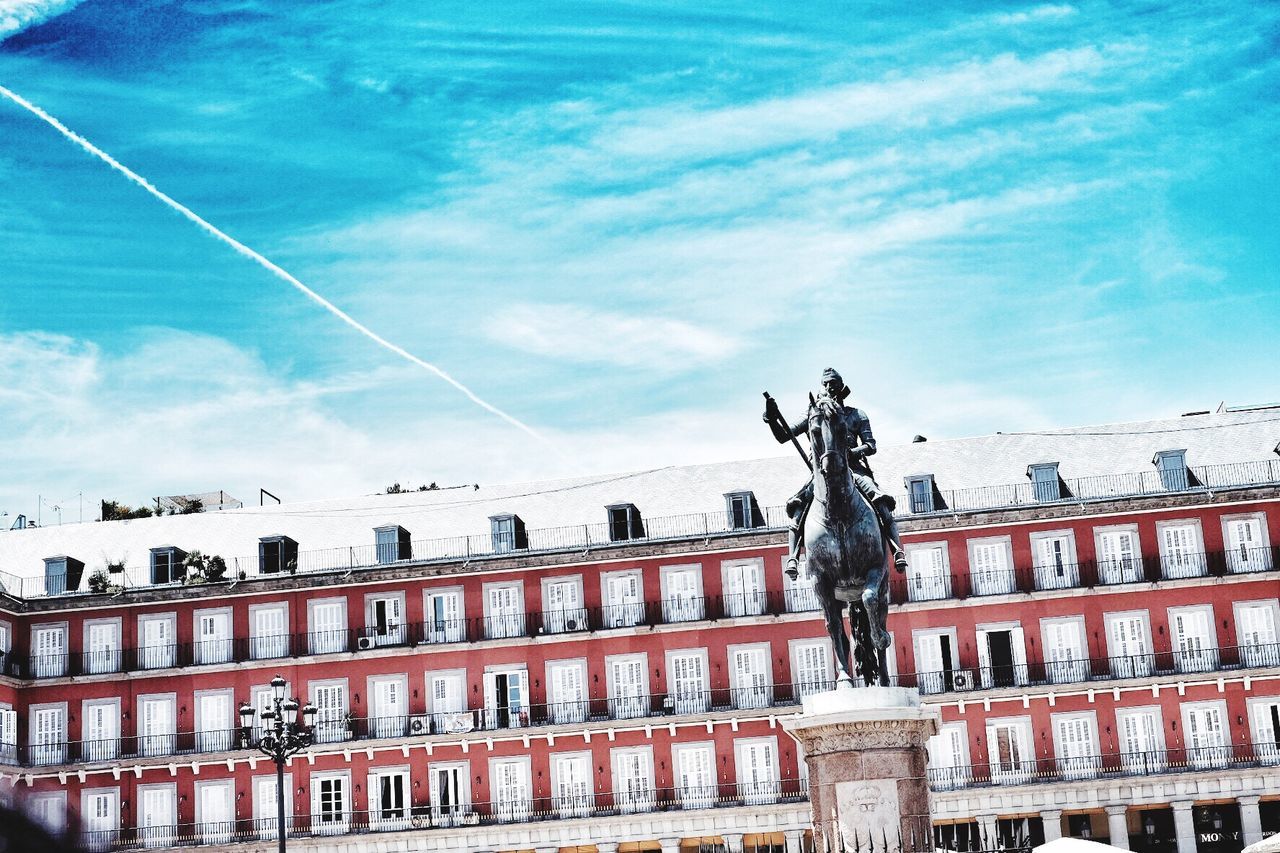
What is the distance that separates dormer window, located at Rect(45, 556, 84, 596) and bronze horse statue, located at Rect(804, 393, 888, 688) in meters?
46.7

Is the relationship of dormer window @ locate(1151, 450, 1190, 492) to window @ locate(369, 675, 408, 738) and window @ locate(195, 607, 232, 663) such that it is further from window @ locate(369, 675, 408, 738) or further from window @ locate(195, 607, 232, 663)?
window @ locate(195, 607, 232, 663)

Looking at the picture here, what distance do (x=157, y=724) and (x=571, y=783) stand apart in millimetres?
14298

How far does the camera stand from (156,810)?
52.9m

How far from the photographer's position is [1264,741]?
49312 millimetres

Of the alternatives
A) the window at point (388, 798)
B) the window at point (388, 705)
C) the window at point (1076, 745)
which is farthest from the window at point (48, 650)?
the window at point (1076, 745)

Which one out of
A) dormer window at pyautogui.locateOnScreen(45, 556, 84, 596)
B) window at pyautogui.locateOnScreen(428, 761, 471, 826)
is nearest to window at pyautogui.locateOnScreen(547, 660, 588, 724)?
window at pyautogui.locateOnScreen(428, 761, 471, 826)

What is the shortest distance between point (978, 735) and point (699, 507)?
1277 cm

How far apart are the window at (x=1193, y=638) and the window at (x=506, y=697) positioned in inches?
822

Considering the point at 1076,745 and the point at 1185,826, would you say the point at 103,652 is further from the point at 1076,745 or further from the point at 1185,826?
the point at 1185,826

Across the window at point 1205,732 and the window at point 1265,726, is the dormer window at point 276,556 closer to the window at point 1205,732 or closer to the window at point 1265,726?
the window at point 1205,732

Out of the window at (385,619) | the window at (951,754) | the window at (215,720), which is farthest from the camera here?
the window at (385,619)

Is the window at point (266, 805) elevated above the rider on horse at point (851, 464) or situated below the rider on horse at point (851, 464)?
below

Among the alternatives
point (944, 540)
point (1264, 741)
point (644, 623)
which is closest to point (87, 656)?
point (644, 623)

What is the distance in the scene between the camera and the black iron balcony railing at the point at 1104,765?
49281 mm
